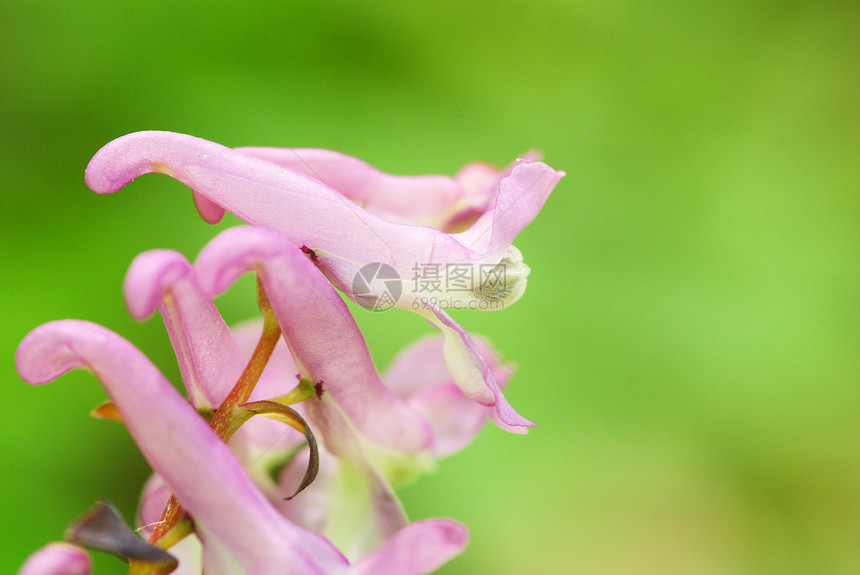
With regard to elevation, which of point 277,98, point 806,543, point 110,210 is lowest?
point 806,543

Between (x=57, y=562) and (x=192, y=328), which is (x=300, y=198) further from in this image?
(x=57, y=562)

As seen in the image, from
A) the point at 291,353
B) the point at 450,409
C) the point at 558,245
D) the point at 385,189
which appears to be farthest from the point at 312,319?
the point at 558,245

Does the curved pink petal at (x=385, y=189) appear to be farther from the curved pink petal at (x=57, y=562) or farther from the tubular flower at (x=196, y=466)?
the curved pink petal at (x=57, y=562)

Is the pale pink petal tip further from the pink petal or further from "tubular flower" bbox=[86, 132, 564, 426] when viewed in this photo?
the pink petal

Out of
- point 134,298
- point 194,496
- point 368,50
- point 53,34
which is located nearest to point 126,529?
point 194,496

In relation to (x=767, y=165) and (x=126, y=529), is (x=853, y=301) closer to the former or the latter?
(x=767, y=165)

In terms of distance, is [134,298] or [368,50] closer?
[134,298]
